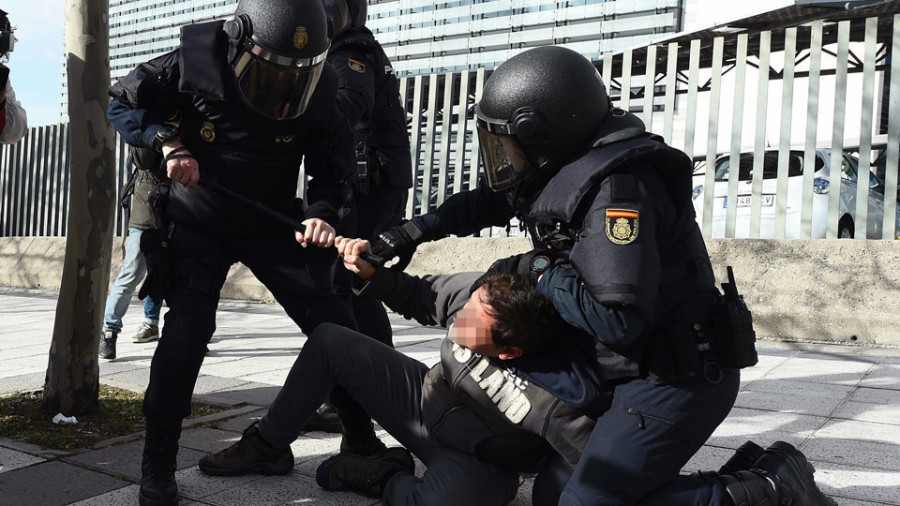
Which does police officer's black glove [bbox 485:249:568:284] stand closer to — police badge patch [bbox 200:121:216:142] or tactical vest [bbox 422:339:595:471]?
tactical vest [bbox 422:339:595:471]

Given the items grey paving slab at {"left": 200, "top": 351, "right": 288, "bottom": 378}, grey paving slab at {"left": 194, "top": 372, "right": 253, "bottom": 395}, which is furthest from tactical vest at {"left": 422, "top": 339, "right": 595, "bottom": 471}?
grey paving slab at {"left": 200, "top": 351, "right": 288, "bottom": 378}

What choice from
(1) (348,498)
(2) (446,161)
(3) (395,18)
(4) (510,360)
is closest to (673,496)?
(4) (510,360)

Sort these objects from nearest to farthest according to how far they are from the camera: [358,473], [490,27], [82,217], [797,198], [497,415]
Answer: [497,415] < [358,473] < [82,217] < [797,198] < [490,27]

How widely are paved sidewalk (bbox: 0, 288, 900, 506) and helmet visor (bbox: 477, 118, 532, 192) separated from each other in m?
1.06

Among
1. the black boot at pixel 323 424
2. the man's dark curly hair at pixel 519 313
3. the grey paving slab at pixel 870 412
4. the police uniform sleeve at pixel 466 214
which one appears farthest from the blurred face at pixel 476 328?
the grey paving slab at pixel 870 412

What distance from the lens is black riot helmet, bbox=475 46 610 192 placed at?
2.10m

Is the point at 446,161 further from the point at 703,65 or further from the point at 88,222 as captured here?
the point at 88,222

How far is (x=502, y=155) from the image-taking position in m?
2.20

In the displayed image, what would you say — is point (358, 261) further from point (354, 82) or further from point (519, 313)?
point (354, 82)

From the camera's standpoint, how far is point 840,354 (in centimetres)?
532

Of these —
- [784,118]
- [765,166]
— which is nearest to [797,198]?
[765,166]

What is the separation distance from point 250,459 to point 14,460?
34.9 inches

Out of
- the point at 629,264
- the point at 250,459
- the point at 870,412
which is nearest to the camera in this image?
the point at 629,264

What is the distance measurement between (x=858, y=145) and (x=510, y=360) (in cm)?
478
